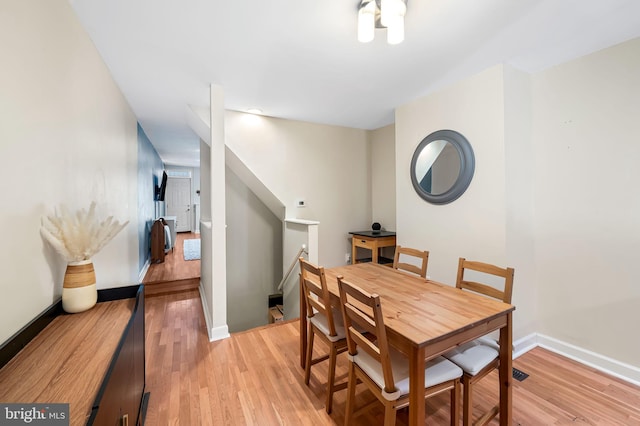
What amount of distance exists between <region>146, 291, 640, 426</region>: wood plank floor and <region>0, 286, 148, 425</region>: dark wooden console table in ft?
2.03

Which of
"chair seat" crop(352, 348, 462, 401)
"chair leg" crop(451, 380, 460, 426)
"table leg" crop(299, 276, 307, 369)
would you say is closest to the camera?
"chair seat" crop(352, 348, 462, 401)

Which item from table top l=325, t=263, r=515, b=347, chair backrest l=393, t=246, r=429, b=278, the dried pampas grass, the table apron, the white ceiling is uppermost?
the white ceiling

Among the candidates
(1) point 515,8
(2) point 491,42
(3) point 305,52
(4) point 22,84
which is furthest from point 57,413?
(2) point 491,42

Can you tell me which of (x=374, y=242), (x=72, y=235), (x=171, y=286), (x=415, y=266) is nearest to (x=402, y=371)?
(x=415, y=266)

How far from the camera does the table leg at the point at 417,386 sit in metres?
1.13

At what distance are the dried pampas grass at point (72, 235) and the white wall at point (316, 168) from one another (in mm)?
2177

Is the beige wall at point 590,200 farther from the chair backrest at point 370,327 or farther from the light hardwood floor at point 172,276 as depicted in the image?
the light hardwood floor at point 172,276

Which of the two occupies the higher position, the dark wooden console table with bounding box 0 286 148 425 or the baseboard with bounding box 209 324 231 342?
the dark wooden console table with bounding box 0 286 148 425

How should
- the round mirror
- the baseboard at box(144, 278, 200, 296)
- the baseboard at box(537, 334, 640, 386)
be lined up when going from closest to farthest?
1. the baseboard at box(537, 334, 640, 386)
2. the round mirror
3. the baseboard at box(144, 278, 200, 296)

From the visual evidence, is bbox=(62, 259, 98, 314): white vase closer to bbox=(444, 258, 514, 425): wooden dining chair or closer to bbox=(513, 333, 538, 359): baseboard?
bbox=(444, 258, 514, 425): wooden dining chair

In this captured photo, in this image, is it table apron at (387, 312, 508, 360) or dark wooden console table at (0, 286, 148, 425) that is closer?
dark wooden console table at (0, 286, 148, 425)

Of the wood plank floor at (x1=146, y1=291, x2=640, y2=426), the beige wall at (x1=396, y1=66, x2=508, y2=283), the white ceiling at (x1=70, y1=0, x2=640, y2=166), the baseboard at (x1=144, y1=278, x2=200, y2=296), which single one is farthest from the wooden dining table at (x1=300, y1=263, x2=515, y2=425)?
the baseboard at (x1=144, y1=278, x2=200, y2=296)

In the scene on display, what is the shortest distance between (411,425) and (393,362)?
10.7 inches

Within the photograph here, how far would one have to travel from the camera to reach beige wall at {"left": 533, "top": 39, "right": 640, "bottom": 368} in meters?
1.96
